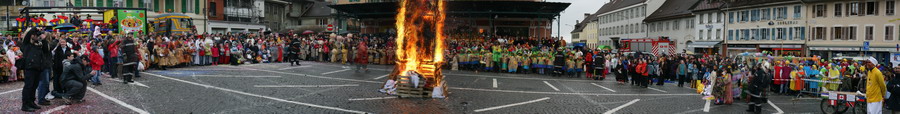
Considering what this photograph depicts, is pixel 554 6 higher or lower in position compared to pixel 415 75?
higher

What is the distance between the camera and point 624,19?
81.9m

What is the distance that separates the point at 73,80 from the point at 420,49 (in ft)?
24.4

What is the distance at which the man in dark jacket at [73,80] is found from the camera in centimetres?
1258

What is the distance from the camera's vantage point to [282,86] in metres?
17.9

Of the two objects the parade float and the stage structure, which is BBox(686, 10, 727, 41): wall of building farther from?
the stage structure

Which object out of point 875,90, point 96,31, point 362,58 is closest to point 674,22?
point 362,58

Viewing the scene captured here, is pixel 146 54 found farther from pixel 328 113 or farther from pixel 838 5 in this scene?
pixel 838 5

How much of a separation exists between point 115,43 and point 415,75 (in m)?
8.97

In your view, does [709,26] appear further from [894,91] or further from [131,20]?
[894,91]

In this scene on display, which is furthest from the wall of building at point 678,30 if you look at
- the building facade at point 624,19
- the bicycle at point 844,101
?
the bicycle at point 844,101

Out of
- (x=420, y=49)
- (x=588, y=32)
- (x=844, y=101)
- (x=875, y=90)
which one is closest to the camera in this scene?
(x=875, y=90)

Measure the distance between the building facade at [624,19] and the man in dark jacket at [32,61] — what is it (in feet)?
219

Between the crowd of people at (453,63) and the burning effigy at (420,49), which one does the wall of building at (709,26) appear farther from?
the burning effigy at (420,49)

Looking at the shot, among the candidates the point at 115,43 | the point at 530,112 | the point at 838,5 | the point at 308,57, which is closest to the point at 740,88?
the point at 530,112
